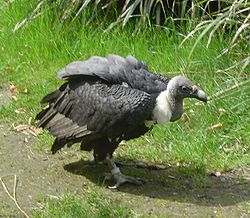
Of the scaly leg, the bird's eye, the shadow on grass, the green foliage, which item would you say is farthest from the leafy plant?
the green foliage

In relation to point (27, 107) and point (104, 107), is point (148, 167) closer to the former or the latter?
point (104, 107)

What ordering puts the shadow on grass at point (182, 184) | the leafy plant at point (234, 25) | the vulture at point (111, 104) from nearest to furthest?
the vulture at point (111, 104)
the shadow on grass at point (182, 184)
the leafy plant at point (234, 25)

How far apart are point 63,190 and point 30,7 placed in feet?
11.1

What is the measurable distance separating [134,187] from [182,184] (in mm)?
357

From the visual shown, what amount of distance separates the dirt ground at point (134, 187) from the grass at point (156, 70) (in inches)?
5.9

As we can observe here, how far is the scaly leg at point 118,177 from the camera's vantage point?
5273 millimetres

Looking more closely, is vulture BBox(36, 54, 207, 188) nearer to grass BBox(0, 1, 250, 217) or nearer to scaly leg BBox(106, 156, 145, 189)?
scaly leg BBox(106, 156, 145, 189)

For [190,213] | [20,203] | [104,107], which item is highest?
[104,107]

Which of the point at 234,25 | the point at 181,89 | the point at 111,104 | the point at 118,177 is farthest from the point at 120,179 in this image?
the point at 234,25

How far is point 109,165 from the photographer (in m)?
5.36

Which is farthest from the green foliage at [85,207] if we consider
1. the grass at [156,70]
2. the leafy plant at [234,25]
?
the leafy plant at [234,25]

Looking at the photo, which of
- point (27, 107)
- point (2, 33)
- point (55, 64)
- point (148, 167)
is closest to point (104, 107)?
point (148, 167)

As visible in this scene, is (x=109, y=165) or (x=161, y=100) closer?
(x=161, y=100)

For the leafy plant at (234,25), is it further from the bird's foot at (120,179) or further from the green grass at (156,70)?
the bird's foot at (120,179)
